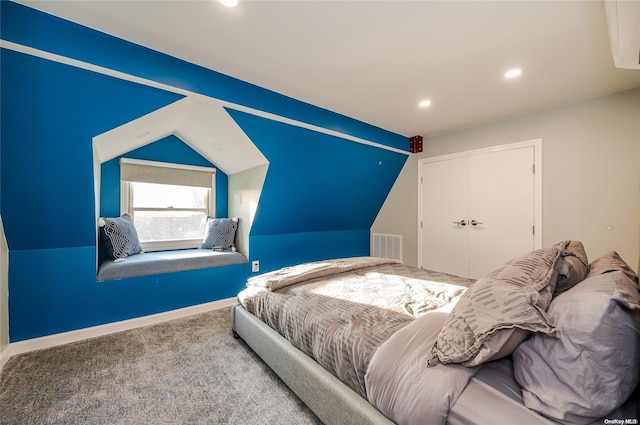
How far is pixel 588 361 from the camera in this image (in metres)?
0.72

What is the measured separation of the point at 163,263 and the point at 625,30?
3.79 meters

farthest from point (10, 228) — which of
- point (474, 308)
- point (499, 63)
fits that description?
point (499, 63)

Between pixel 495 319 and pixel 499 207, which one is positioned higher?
pixel 499 207

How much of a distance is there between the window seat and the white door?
276cm

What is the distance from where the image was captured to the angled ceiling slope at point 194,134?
2254mm

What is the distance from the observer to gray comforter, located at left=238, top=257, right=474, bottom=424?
0.94 metres

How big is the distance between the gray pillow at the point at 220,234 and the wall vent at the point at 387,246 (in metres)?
2.51

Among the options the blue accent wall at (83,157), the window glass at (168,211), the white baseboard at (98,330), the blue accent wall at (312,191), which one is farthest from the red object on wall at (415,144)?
the white baseboard at (98,330)

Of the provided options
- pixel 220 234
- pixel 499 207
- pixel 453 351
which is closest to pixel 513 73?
pixel 499 207

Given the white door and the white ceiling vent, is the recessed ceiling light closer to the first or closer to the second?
the white ceiling vent

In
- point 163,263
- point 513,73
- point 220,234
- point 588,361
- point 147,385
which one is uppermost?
point 513,73

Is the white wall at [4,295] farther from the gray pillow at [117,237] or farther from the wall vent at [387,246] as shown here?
the wall vent at [387,246]

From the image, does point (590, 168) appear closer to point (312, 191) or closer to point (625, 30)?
point (625, 30)

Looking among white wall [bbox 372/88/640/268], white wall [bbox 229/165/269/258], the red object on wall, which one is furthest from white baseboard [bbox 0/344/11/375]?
→ white wall [bbox 372/88/640/268]
